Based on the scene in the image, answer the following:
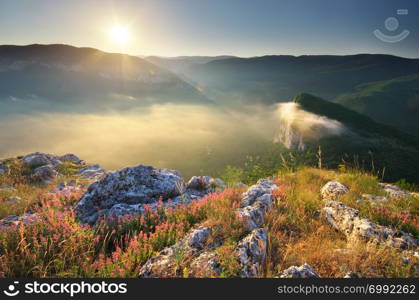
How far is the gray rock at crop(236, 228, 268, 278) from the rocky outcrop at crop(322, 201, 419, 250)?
185 centimetres

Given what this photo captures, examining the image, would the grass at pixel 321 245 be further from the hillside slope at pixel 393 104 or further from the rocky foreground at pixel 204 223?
the hillside slope at pixel 393 104

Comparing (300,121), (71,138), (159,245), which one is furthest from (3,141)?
(159,245)

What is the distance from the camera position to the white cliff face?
180ft

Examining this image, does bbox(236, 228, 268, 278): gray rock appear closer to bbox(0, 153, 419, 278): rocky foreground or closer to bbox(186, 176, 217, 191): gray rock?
bbox(0, 153, 419, 278): rocky foreground

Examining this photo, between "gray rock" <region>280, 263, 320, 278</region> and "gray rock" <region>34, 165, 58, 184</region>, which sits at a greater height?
"gray rock" <region>280, 263, 320, 278</region>

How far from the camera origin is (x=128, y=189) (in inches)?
272

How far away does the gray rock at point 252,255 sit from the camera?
9.69 feet

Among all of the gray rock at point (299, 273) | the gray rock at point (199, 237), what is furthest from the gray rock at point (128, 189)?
the gray rock at point (299, 273)

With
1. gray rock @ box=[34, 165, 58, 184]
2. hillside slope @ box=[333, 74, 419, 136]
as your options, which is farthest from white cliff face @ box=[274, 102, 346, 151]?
hillside slope @ box=[333, 74, 419, 136]

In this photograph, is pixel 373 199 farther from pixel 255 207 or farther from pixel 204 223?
pixel 204 223

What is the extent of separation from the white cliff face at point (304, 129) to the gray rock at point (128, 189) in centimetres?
5204

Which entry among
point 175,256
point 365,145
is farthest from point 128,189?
point 365,145

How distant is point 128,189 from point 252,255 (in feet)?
16.0

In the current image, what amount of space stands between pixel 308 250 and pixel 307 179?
459 centimetres
